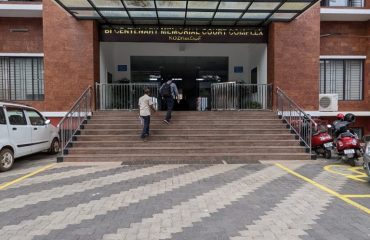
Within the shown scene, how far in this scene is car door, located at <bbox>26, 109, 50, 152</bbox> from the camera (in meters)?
10.9

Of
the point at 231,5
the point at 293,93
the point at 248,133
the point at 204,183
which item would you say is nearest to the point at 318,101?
the point at 293,93

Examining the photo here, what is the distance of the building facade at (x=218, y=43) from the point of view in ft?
45.9

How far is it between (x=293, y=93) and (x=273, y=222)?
32.6 ft

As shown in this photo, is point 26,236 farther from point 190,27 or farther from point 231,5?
point 190,27

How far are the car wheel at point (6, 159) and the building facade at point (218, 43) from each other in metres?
4.59

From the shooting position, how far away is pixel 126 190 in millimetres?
7191

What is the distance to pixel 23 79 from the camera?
15367 mm

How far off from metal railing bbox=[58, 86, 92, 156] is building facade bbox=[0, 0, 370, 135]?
25.2 inches

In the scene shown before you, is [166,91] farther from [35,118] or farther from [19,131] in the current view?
[19,131]

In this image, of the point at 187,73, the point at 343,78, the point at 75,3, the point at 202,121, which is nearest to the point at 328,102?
the point at 343,78

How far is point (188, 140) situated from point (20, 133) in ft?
15.8

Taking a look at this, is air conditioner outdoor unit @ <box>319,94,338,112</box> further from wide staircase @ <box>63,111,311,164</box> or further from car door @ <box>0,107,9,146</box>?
car door @ <box>0,107,9,146</box>

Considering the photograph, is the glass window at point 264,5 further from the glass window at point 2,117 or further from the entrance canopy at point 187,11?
the glass window at point 2,117

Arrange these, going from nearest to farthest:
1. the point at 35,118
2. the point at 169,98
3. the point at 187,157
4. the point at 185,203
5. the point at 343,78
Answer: the point at 185,203
the point at 187,157
the point at 35,118
the point at 169,98
the point at 343,78
